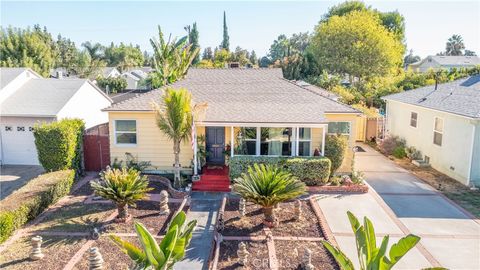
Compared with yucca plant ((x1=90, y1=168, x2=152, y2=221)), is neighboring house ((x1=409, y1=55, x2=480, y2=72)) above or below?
above

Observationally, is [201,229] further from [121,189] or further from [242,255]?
[121,189]

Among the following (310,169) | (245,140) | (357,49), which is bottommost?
(310,169)

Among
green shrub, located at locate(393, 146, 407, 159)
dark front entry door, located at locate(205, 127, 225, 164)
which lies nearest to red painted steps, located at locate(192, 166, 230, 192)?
dark front entry door, located at locate(205, 127, 225, 164)

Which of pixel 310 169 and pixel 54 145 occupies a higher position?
pixel 54 145

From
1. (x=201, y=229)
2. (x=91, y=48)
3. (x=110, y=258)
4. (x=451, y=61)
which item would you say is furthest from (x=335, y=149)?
(x=451, y=61)

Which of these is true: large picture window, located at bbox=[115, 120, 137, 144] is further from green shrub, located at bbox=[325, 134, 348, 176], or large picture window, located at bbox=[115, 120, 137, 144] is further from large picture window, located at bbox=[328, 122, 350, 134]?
large picture window, located at bbox=[328, 122, 350, 134]

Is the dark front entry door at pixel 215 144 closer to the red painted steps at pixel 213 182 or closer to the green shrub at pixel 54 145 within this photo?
the red painted steps at pixel 213 182
